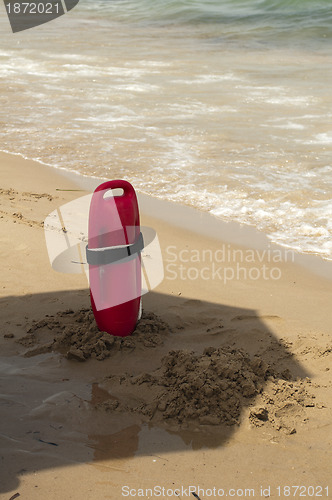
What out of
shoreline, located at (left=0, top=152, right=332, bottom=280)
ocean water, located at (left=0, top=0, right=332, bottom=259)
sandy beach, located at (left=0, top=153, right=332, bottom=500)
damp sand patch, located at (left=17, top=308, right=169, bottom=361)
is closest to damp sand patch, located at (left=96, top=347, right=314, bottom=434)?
sandy beach, located at (left=0, top=153, right=332, bottom=500)

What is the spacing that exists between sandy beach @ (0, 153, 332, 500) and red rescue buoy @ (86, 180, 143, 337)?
14cm

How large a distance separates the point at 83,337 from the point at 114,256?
1.66 ft

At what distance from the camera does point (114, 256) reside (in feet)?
9.61

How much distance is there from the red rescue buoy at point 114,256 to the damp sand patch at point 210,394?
344mm

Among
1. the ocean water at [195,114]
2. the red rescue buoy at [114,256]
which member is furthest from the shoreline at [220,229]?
the red rescue buoy at [114,256]

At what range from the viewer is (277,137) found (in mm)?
7121

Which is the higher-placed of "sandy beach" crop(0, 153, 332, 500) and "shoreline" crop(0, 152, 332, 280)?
"sandy beach" crop(0, 153, 332, 500)

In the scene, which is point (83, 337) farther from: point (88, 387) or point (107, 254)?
point (107, 254)

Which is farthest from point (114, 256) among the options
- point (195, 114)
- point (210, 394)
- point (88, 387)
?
point (195, 114)

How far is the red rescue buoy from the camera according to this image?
2.88 metres

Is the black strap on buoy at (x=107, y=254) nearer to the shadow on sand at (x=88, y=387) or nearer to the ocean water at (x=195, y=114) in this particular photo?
the shadow on sand at (x=88, y=387)

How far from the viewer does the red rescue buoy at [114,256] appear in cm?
288

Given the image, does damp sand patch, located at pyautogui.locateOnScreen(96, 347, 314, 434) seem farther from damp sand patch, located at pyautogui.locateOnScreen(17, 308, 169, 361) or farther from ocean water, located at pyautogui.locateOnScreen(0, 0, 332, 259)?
ocean water, located at pyautogui.locateOnScreen(0, 0, 332, 259)

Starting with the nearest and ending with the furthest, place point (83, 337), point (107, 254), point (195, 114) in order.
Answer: point (107, 254) < point (83, 337) < point (195, 114)
